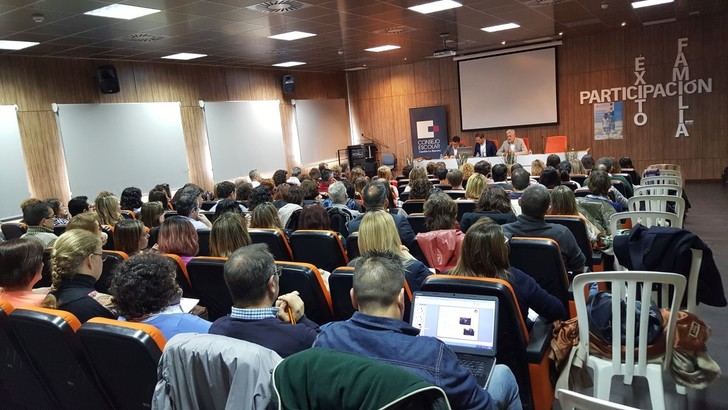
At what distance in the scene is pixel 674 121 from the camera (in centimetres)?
1119

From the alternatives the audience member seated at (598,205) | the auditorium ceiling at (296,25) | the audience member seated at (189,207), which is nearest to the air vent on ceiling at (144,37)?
the auditorium ceiling at (296,25)

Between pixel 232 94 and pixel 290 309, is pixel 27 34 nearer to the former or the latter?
pixel 232 94

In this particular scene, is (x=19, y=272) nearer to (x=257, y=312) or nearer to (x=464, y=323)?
(x=257, y=312)

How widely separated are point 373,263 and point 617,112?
11.8m

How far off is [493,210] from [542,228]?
696 millimetres

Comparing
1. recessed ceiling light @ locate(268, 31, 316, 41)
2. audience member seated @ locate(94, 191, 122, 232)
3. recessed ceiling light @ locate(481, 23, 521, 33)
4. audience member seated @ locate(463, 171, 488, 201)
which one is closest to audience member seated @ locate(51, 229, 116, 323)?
audience member seated @ locate(94, 191, 122, 232)

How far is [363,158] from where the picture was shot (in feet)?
49.3

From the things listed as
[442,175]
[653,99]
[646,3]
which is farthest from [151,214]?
[653,99]

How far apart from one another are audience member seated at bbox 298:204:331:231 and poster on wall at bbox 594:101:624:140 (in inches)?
387

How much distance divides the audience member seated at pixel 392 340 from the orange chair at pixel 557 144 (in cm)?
1151

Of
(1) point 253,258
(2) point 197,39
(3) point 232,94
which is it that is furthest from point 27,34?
(1) point 253,258

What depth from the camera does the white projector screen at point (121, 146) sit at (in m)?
8.94

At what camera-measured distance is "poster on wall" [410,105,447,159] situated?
1429 cm

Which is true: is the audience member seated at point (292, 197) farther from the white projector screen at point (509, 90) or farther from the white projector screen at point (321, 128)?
→ the white projector screen at point (509, 90)
